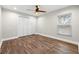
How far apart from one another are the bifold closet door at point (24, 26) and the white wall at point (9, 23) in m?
0.08

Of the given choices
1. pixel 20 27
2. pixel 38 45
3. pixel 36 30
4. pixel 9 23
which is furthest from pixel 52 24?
pixel 9 23

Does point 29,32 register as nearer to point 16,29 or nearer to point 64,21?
point 16,29

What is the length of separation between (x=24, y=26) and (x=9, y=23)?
35cm

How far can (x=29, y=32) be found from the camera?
1.64m

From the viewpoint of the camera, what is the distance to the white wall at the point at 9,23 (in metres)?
1.62

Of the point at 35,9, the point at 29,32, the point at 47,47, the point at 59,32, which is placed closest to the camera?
the point at 35,9

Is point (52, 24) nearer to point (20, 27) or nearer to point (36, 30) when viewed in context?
point (36, 30)

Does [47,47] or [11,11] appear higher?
[11,11]

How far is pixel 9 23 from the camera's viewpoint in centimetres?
174

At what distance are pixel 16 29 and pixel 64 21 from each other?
97 centimetres

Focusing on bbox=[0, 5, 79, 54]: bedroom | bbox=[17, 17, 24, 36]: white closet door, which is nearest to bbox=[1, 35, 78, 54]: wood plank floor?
bbox=[0, 5, 79, 54]: bedroom
